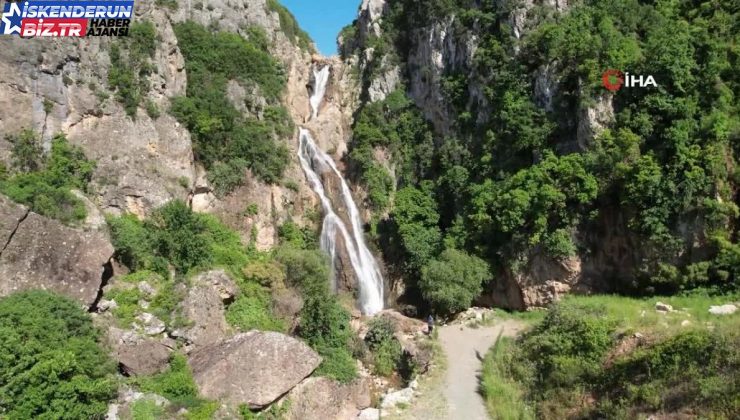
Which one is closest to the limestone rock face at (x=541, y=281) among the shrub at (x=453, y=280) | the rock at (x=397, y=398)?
the shrub at (x=453, y=280)

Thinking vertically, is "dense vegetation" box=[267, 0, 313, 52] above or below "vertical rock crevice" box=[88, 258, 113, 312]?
above

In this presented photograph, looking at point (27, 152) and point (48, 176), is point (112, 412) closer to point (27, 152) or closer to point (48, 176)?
point (48, 176)

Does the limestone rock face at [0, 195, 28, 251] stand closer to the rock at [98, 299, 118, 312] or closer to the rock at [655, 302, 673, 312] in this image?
the rock at [98, 299, 118, 312]

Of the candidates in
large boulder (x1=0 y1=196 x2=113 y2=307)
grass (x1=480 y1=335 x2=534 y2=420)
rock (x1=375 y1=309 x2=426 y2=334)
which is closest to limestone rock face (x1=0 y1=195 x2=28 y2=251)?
large boulder (x1=0 y1=196 x2=113 y2=307)

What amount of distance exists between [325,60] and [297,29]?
4184mm

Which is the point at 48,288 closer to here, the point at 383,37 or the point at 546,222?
the point at 546,222

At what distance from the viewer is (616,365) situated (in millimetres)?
14875

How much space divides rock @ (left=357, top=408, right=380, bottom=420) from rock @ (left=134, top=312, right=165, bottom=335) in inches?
325

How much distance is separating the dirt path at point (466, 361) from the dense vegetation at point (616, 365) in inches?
23.0

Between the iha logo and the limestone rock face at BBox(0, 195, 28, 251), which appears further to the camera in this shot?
the iha logo

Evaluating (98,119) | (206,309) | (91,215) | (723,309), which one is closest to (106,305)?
(206,309)

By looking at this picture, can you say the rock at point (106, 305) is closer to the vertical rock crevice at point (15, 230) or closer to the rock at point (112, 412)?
the vertical rock crevice at point (15, 230)

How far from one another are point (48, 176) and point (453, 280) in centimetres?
2063

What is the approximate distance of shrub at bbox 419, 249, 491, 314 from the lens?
26.0m
